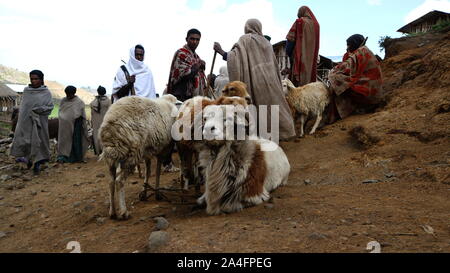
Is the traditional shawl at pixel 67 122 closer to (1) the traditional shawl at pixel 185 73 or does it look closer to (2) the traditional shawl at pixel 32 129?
(2) the traditional shawl at pixel 32 129

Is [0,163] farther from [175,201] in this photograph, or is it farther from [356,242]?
[356,242]

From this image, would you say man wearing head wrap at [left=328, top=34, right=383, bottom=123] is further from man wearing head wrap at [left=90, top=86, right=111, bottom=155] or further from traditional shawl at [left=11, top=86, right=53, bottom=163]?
traditional shawl at [left=11, top=86, right=53, bottom=163]

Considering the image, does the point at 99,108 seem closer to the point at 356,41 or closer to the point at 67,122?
the point at 67,122

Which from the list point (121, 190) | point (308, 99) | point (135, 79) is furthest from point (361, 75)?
point (121, 190)

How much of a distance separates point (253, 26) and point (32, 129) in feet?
19.5

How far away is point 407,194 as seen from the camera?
3.55 m

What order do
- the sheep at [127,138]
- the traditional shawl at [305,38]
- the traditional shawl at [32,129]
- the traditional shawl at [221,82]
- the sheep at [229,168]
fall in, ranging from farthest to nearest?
the traditional shawl at [221,82] → the traditional shawl at [305,38] → the traditional shawl at [32,129] → the sheep at [127,138] → the sheep at [229,168]

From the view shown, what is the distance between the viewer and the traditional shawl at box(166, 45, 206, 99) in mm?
5379

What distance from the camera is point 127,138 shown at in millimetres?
3354

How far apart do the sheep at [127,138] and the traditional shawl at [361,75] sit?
16.6 feet

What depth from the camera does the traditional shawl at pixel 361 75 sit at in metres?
7.12

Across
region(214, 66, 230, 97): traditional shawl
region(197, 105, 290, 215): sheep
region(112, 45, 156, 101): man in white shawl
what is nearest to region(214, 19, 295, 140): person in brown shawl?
region(112, 45, 156, 101): man in white shawl

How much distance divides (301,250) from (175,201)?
2.37 metres

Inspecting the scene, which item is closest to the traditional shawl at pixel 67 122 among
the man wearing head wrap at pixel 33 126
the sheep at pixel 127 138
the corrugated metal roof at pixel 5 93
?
the man wearing head wrap at pixel 33 126
